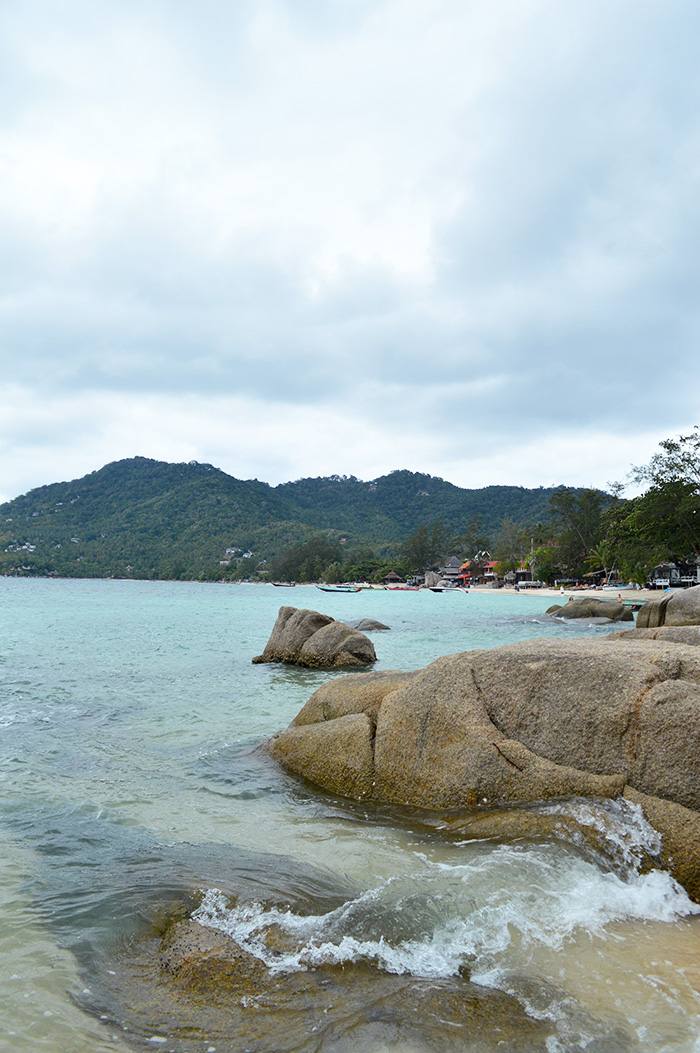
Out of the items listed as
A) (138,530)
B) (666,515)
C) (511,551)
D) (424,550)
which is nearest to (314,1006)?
(666,515)

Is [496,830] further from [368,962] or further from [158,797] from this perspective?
[158,797]

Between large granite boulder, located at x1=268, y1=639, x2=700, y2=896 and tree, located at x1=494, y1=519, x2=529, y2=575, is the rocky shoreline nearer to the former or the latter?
large granite boulder, located at x1=268, y1=639, x2=700, y2=896

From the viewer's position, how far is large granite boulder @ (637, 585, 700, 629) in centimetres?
2322

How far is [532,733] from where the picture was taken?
651 centimetres

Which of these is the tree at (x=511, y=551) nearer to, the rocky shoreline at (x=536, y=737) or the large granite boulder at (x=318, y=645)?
the large granite boulder at (x=318, y=645)

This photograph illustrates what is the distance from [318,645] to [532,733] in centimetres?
1316

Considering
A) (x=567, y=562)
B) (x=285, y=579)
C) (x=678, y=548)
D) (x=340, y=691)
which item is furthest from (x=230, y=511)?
(x=340, y=691)

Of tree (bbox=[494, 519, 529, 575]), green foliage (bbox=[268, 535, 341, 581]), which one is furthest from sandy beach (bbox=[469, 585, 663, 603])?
green foliage (bbox=[268, 535, 341, 581])

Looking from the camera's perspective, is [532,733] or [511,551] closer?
[532,733]

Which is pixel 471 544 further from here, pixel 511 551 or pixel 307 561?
pixel 307 561

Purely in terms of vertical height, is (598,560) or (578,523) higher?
(578,523)

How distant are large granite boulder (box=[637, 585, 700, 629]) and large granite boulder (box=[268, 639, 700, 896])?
722 inches

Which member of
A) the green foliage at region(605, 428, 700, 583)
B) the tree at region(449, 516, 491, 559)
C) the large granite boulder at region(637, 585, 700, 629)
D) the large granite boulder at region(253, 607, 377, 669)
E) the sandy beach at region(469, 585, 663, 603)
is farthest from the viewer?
the tree at region(449, 516, 491, 559)

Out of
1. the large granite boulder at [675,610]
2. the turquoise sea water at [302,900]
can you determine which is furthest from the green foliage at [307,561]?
the turquoise sea water at [302,900]
